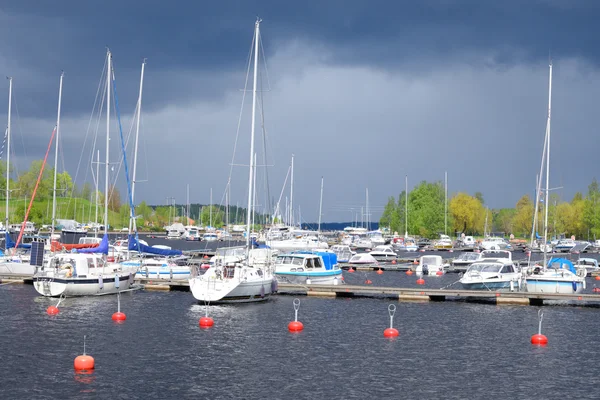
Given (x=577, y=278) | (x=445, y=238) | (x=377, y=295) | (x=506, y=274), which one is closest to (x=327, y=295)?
(x=377, y=295)

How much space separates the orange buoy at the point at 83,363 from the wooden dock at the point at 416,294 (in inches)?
1260

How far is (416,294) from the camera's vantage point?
6525cm

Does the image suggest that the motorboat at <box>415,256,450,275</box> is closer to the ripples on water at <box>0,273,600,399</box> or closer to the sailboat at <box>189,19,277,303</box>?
the ripples on water at <box>0,273,600,399</box>

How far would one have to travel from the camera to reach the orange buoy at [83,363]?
120 ft

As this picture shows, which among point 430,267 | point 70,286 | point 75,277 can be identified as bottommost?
point 70,286

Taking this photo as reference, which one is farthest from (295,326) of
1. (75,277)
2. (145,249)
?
(145,249)

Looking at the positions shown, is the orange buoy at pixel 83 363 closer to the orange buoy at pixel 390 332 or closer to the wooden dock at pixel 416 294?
the orange buoy at pixel 390 332

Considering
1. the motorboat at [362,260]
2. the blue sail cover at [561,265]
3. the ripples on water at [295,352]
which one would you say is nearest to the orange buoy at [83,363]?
the ripples on water at [295,352]

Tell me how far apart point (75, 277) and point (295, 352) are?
27.2 meters

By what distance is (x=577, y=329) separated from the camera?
5166cm

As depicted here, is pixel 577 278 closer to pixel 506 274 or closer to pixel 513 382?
pixel 506 274

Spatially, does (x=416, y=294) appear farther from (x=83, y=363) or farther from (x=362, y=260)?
(x=362, y=260)

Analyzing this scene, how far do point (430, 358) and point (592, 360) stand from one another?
895 cm

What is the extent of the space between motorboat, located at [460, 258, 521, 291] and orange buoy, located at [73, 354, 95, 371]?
129 ft
